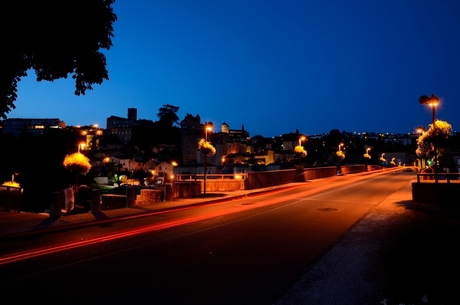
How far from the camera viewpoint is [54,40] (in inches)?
476

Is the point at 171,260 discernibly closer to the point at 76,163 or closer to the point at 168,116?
the point at 76,163

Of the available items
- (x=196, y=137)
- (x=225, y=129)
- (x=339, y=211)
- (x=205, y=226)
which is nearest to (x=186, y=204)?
(x=205, y=226)

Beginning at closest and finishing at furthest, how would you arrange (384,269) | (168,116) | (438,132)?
(384,269) → (438,132) → (168,116)

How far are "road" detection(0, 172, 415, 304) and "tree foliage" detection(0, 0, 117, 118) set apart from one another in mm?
6233

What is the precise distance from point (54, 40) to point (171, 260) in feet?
31.6

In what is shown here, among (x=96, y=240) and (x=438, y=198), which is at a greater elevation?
(x=438, y=198)

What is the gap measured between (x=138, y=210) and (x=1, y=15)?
8.73 meters

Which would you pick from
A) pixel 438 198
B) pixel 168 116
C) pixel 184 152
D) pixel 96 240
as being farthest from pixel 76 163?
pixel 168 116

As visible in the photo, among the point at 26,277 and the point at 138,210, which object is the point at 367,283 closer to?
the point at 26,277

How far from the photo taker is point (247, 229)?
10398 mm

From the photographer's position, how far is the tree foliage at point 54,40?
34.5 feet

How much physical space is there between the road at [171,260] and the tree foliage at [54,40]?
20.4 ft

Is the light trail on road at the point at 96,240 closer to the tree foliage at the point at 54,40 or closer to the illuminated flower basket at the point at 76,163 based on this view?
the illuminated flower basket at the point at 76,163

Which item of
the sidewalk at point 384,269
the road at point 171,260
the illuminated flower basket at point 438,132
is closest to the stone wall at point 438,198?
the sidewalk at point 384,269
